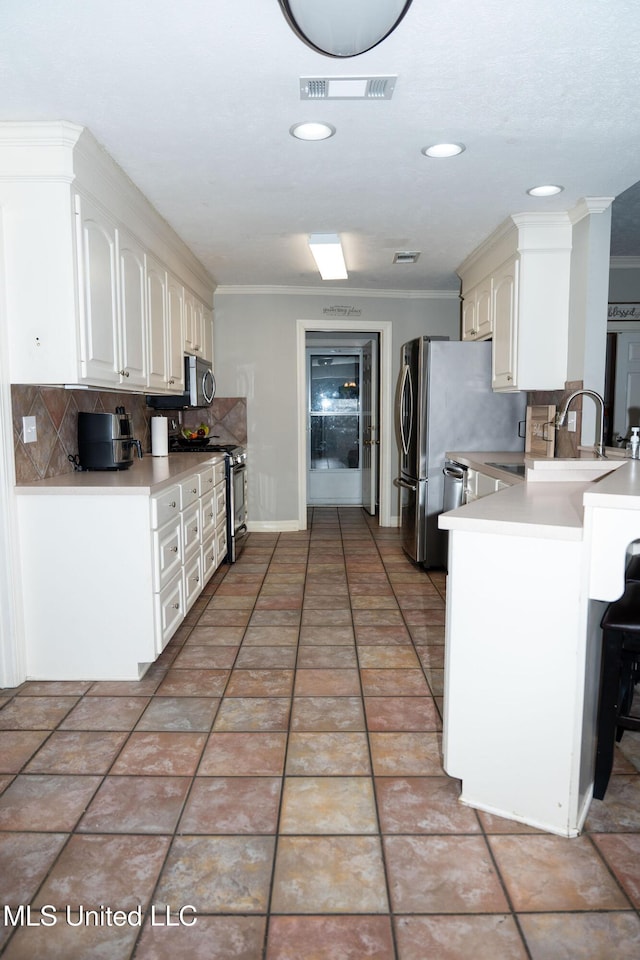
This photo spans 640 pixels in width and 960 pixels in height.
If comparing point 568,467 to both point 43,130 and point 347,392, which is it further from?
point 347,392

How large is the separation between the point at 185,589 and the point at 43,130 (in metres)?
2.14

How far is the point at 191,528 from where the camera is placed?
3475 millimetres

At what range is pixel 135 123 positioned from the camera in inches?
97.0

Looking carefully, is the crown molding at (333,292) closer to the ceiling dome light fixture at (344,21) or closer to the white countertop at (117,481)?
the white countertop at (117,481)

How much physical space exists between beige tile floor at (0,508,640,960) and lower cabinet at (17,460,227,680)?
0.12 m

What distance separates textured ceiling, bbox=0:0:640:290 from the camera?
1840mm

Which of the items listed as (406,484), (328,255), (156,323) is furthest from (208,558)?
(328,255)

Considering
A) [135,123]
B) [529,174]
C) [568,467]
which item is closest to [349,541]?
[568,467]

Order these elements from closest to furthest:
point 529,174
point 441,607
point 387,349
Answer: point 529,174
point 441,607
point 387,349

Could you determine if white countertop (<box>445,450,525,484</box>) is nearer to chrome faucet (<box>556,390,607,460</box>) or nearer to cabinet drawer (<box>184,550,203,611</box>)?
chrome faucet (<box>556,390,607,460</box>)

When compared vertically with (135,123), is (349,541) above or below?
below

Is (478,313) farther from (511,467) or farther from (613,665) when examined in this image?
(613,665)

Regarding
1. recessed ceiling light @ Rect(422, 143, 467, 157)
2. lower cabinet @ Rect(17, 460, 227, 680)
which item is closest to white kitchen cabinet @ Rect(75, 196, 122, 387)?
lower cabinet @ Rect(17, 460, 227, 680)

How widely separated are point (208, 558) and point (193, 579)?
0.47 meters
